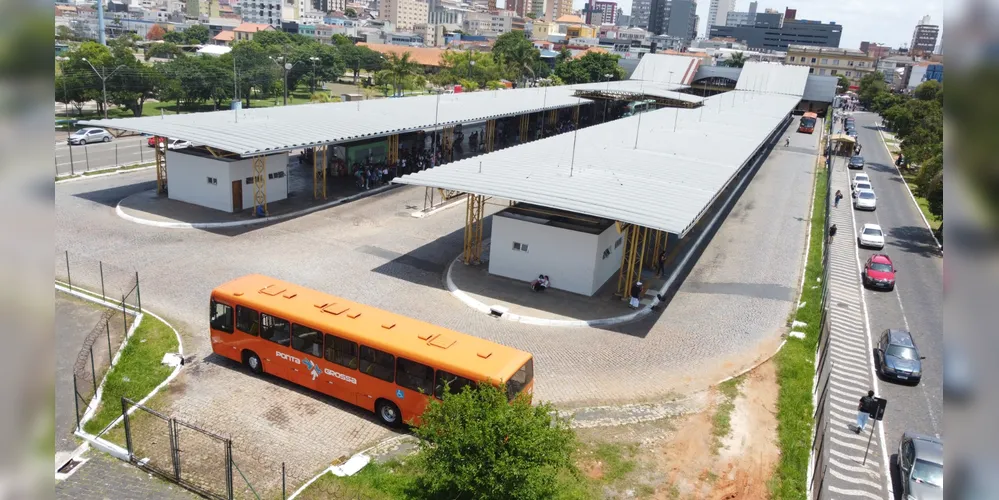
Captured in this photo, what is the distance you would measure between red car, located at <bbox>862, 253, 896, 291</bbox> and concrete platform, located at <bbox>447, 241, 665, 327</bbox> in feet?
29.1

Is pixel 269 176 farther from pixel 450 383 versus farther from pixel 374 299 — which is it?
pixel 450 383

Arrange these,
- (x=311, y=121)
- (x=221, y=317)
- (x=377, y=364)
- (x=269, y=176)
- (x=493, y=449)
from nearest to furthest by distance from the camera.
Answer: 1. (x=493, y=449)
2. (x=377, y=364)
3. (x=221, y=317)
4. (x=269, y=176)
5. (x=311, y=121)

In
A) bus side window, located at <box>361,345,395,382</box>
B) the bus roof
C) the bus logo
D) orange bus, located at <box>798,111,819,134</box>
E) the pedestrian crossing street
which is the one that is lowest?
the pedestrian crossing street

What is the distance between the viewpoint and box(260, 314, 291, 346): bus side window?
52.3 feet

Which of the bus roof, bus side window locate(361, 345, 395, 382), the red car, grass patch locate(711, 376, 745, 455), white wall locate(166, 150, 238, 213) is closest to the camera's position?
the bus roof

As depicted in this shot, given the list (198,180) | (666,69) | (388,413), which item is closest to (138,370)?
(388,413)

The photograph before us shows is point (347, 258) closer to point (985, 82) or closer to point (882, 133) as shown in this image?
point (985, 82)

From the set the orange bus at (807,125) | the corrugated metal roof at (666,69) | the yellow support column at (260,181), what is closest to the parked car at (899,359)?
the yellow support column at (260,181)

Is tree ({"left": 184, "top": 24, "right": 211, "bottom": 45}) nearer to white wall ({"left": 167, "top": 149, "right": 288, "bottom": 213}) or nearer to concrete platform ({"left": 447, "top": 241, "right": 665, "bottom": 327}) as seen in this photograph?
white wall ({"left": 167, "top": 149, "right": 288, "bottom": 213})

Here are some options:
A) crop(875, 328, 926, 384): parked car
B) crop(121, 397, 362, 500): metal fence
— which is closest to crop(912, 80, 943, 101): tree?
crop(875, 328, 926, 384): parked car

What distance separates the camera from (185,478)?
42.1 ft

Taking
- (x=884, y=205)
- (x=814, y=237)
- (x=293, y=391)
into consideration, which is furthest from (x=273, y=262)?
(x=884, y=205)

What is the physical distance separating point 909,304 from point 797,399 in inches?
462

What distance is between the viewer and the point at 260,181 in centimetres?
3077
